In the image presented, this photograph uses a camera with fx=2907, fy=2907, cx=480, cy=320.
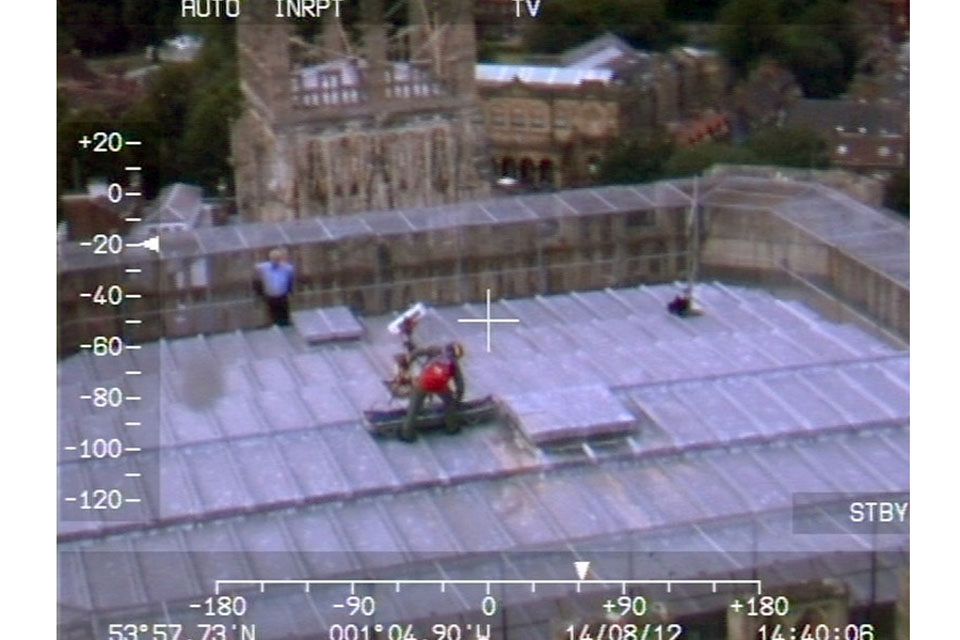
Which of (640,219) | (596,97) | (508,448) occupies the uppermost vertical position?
(596,97)

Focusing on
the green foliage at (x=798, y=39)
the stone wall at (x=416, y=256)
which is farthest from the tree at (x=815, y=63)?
the stone wall at (x=416, y=256)

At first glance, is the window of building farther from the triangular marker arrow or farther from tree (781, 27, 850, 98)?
the triangular marker arrow

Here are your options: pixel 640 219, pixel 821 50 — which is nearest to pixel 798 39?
pixel 821 50

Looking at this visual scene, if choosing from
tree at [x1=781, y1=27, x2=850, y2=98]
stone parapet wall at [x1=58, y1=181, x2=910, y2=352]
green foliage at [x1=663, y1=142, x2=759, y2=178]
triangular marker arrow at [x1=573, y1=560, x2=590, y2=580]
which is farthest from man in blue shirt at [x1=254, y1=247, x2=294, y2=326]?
tree at [x1=781, y1=27, x2=850, y2=98]

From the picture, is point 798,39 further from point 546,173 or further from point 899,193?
point 546,173

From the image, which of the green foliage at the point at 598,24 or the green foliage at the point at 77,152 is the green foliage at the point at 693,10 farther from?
the green foliage at the point at 77,152

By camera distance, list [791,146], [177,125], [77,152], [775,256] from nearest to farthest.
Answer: [77,152] < [177,125] < [791,146] < [775,256]

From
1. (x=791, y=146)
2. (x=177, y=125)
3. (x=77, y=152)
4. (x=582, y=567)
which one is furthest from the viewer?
(x=791, y=146)
